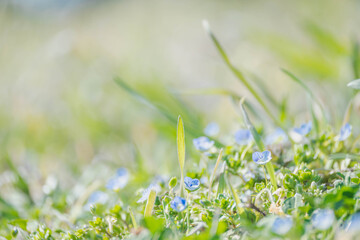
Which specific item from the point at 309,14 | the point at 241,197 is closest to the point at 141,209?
the point at 241,197

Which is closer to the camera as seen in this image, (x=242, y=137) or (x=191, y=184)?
(x=191, y=184)

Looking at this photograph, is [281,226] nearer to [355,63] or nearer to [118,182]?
[118,182]

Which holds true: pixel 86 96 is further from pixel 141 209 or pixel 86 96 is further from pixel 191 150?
pixel 141 209

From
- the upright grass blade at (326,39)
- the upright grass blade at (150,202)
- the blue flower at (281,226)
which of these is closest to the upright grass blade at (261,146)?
the blue flower at (281,226)

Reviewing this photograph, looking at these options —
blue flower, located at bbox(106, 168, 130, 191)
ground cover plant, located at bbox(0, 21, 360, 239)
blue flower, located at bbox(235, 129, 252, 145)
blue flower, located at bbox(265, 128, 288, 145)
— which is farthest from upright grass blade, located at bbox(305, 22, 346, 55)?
blue flower, located at bbox(106, 168, 130, 191)

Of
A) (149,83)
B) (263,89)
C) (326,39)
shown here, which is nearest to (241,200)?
(263,89)

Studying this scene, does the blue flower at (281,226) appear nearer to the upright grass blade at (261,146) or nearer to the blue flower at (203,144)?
the upright grass blade at (261,146)
